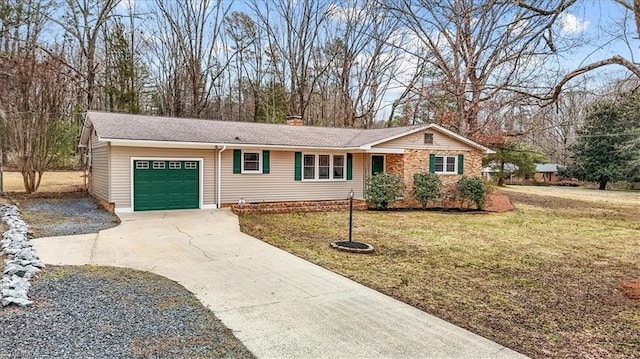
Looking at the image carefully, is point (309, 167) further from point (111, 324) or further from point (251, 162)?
point (111, 324)

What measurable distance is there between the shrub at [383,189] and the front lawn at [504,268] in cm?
125

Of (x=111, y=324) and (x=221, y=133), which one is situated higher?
(x=221, y=133)

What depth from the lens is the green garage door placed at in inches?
460

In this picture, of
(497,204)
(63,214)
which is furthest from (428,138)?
(63,214)

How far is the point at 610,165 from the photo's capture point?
28828mm

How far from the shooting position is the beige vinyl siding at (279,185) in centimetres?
1311

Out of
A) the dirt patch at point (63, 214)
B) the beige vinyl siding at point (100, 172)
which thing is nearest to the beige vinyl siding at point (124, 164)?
the dirt patch at point (63, 214)

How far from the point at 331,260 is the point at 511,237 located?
5326 millimetres

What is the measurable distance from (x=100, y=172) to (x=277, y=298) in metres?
10.8

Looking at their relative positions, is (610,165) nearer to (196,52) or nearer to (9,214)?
(196,52)

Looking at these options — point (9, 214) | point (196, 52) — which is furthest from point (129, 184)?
point (196, 52)

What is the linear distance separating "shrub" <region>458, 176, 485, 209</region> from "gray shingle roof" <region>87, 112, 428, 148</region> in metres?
2.90

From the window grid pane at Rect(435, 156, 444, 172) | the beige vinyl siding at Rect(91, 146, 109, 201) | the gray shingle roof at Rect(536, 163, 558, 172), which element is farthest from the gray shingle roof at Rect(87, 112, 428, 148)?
the gray shingle roof at Rect(536, 163, 558, 172)

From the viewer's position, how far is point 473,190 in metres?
15.2
